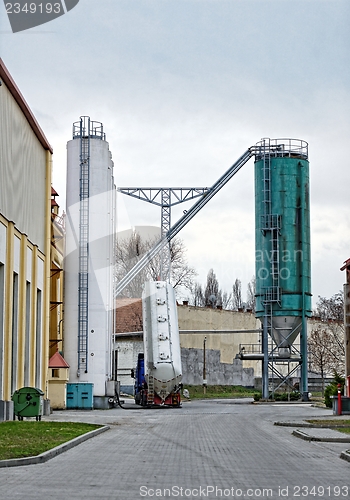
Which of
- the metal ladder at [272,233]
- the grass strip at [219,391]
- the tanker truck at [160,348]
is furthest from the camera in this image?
the grass strip at [219,391]

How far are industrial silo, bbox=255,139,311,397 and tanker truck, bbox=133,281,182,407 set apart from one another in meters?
13.0

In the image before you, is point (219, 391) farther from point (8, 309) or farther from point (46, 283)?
point (8, 309)

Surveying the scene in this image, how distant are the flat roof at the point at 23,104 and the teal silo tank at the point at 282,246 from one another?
2082cm

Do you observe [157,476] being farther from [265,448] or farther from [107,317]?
[107,317]

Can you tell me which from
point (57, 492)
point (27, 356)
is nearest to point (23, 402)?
point (27, 356)

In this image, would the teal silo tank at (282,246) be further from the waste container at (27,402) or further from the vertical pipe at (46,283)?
the waste container at (27,402)

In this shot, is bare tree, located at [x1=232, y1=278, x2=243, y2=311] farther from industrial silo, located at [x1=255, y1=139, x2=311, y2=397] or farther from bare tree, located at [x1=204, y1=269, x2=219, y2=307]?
industrial silo, located at [x1=255, y1=139, x2=311, y2=397]

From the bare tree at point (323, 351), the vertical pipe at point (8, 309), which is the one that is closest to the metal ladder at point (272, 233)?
the bare tree at point (323, 351)

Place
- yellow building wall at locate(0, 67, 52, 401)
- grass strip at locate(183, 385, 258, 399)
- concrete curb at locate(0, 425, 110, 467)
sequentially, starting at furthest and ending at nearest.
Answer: grass strip at locate(183, 385, 258, 399) → yellow building wall at locate(0, 67, 52, 401) → concrete curb at locate(0, 425, 110, 467)

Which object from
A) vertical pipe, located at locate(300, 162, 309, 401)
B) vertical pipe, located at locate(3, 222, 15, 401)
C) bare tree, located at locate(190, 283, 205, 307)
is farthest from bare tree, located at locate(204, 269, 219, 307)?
vertical pipe, located at locate(3, 222, 15, 401)

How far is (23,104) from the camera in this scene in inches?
1439

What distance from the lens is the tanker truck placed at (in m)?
46.5

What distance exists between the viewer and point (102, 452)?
18.6 m

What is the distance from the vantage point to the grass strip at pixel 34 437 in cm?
1694
